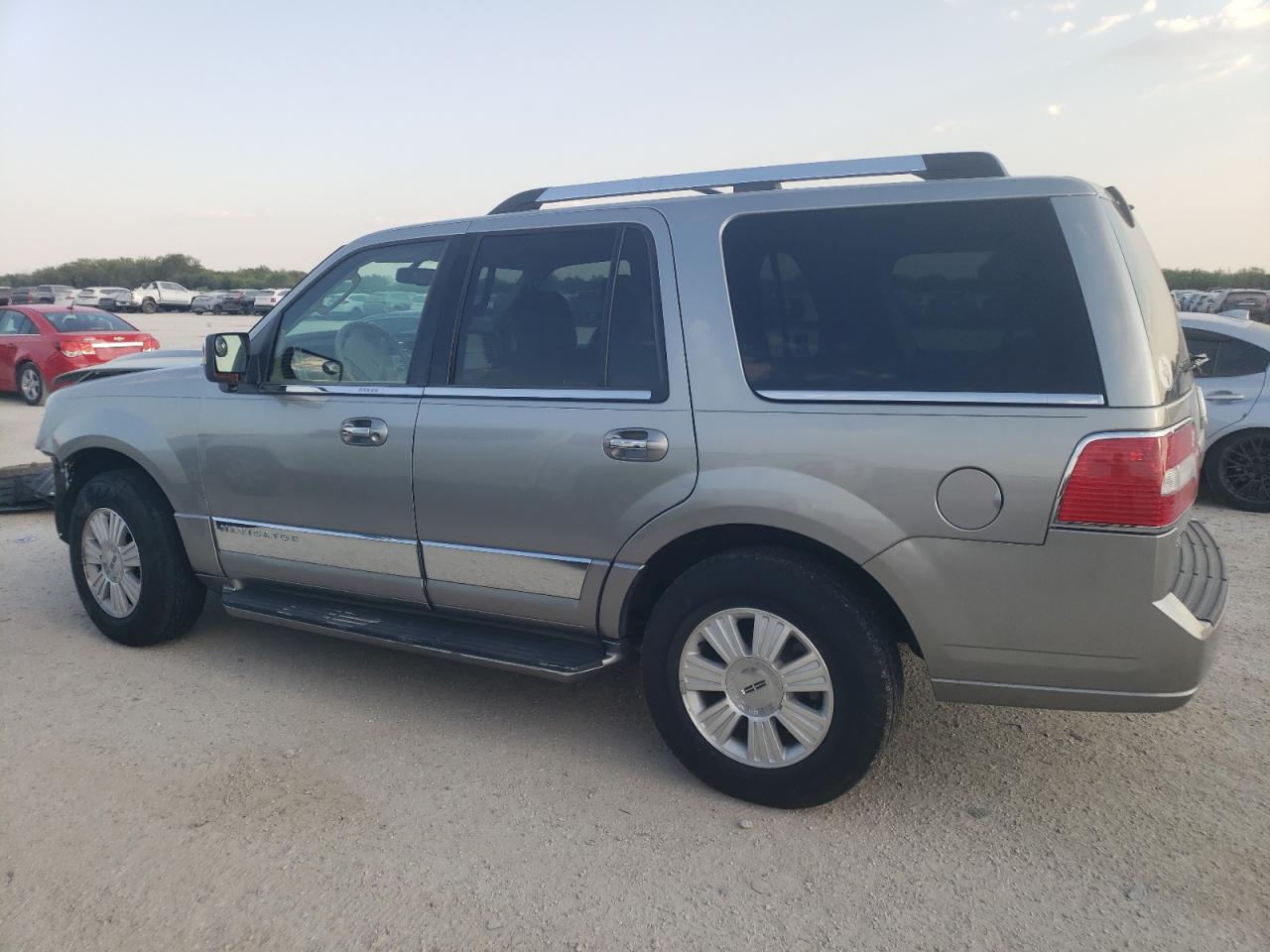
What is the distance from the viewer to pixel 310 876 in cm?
292

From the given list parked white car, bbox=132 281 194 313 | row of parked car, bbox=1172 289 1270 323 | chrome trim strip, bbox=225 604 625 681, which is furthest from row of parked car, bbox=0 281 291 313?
chrome trim strip, bbox=225 604 625 681

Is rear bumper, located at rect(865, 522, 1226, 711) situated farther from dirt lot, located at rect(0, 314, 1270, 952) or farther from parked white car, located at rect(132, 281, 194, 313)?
parked white car, located at rect(132, 281, 194, 313)

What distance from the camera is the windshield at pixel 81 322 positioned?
14.7m

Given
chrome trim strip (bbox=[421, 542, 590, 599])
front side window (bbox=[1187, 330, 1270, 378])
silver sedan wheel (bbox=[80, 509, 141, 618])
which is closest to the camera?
chrome trim strip (bbox=[421, 542, 590, 599])

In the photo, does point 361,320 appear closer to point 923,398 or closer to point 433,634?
point 433,634

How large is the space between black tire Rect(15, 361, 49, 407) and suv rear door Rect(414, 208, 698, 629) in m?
13.2

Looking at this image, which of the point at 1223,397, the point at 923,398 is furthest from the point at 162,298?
the point at 923,398

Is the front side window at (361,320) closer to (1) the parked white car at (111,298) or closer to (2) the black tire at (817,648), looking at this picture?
(2) the black tire at (817,648)

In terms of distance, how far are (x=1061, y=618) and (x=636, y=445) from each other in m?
1.41

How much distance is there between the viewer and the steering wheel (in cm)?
399

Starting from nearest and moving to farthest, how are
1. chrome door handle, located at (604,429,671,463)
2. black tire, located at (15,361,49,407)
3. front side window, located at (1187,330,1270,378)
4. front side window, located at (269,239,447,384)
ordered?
chrome door handle, located at (604,429,671,463), front side window, located at (269,239,447,384), front side window, located at (1187,330,1270,378), black tire, located at (15,361,49,407)

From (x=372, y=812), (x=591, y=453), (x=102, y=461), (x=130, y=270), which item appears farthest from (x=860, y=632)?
(x=130, y=270)

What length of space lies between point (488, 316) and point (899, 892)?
2449 mm

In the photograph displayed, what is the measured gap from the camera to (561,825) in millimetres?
3203
